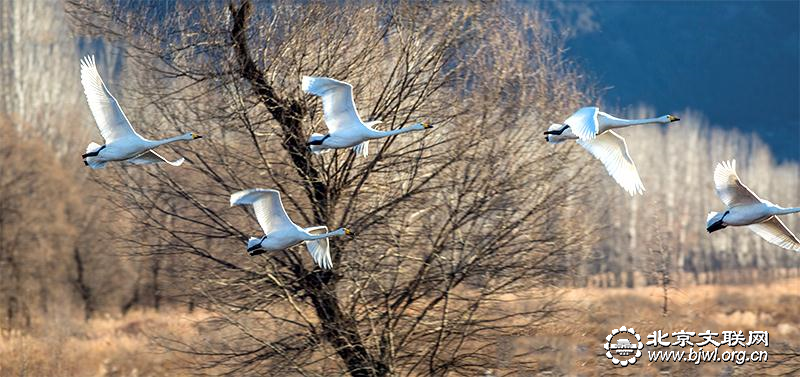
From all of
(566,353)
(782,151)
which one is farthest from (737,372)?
(782,151)

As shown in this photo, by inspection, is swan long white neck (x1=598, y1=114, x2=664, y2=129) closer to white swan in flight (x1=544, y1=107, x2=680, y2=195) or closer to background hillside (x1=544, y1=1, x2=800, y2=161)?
white swan in flight (x1=544, y1=107, x2=680, y2=195)

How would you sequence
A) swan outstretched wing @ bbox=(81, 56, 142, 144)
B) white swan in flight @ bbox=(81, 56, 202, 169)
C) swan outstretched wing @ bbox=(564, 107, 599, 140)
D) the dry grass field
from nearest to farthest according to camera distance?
swan outstretched wing @ bbox=(564, 107, 599, 140) → white swan in flight @ bbox=(81, 56, 202, 169) → swan outstretched wing @ bbox=(81, 56, 142, 144) → the dry grass field

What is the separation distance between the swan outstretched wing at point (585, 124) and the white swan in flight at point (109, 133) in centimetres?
441

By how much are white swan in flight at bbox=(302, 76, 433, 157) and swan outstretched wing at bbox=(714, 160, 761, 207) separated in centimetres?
333

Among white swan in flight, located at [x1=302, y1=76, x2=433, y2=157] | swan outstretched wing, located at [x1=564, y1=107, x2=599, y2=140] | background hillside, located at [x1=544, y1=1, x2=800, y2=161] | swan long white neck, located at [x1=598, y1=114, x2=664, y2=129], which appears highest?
background hillside, located at [x1=544, y1=1, x2=800, y2=161]

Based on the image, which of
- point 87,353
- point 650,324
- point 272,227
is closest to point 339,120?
point 272,227

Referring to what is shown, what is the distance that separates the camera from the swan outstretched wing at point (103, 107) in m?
13.8

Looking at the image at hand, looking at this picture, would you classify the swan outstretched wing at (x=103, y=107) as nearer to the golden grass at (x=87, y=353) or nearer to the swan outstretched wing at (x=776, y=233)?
the golden grass at (x=87, y=353)

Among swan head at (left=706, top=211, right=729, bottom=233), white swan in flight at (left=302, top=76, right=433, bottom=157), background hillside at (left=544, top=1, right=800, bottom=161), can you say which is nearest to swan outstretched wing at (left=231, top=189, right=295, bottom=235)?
white swan in flight at (left=302, top=76, right=433, bottom=157)

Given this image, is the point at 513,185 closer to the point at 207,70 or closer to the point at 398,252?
the point at 398,252

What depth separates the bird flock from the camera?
13461 mm

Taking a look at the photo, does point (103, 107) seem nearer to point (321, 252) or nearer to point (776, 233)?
point (321, 252)

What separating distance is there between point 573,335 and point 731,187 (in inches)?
180

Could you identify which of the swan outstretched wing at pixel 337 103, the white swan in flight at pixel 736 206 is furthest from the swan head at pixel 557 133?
the swan outstretched wing at pixel 337 103
